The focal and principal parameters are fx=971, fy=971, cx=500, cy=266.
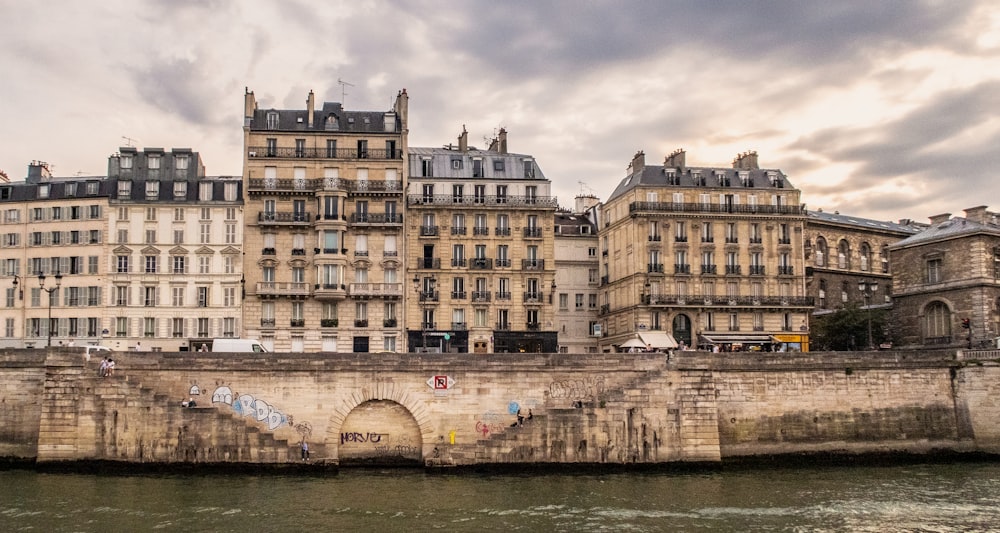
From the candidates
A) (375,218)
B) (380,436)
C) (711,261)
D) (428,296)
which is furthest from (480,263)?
(380,436)

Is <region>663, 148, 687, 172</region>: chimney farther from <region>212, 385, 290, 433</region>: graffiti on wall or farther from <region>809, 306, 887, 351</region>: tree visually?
<region>212, 385, 290, 433</region>: graffiti on wall

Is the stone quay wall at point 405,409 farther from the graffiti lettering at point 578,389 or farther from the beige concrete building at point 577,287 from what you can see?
the beige concrete building at point 577,287

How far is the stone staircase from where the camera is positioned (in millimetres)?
41250

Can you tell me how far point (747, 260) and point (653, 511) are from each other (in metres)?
39.3

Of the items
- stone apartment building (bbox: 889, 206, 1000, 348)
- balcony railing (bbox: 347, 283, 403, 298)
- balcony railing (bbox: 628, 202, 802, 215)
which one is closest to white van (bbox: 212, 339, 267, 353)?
balcony railing (bbox: 347, 283, 403, 298)

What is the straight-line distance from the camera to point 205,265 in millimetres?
61344

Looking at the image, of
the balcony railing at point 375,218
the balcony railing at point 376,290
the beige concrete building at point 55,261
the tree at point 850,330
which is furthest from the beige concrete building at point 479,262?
the tree at point 850,330

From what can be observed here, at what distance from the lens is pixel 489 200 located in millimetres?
66000

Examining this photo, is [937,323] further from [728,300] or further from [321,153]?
[321,153]

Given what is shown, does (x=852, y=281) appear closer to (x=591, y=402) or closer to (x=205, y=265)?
(x=591, y=402)

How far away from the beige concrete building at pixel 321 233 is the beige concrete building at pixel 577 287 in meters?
16.5

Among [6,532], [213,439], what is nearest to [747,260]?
[213,439]

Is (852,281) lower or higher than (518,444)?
higher

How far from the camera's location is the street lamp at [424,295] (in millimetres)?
63875
